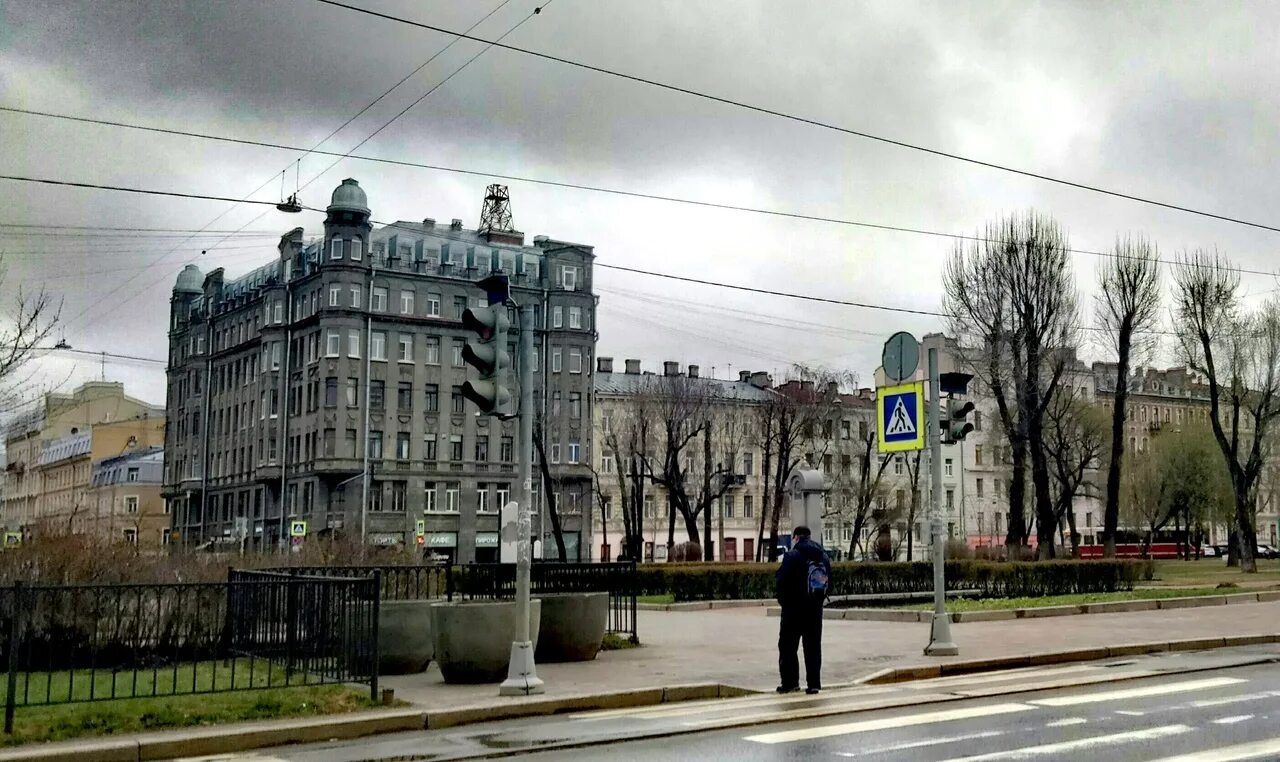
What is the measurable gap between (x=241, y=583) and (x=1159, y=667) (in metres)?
11.7

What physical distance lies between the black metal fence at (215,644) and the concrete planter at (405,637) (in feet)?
6.23

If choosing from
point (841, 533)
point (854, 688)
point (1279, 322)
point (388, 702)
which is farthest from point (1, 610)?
point (841, 533)

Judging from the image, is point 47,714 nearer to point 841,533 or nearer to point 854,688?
point 854,688

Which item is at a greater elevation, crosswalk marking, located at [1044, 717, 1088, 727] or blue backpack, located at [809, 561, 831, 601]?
blue backpack, located at [809, 561, 831, 601]

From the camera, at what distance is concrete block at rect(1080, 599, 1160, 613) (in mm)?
26250

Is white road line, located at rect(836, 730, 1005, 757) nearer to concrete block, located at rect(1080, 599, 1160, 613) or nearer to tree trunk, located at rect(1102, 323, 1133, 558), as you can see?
concrete block, located at rect(1080, 599, 1160, 613)

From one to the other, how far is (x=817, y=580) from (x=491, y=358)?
4435 mm

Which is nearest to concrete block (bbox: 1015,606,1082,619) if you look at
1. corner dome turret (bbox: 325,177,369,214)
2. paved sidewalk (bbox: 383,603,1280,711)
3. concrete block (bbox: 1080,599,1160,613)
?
concrete block (bbox: 1080,599,1160,613)

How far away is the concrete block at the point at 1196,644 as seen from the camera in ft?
61.5

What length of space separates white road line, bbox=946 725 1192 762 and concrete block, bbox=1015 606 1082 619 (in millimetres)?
14273

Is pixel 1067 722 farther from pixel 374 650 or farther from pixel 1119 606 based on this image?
pixel 1119 606

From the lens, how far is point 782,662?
1372 cm

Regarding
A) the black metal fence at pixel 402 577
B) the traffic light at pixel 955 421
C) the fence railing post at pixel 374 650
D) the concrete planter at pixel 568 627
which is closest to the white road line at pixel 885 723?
the fence railing post at pixel 374 650

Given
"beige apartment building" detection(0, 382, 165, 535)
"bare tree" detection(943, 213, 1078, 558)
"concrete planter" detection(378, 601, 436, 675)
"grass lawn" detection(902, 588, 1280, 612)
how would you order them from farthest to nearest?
1. "beige apartment building" detection(0, 382, 165, 535)
2. "bare tree" detection(943, 213, 1078, 558)
3. "grass lawn" detection(902, 588, 1280, 612)
4. "concrete planter" detection(378, 601, 436, 675)
